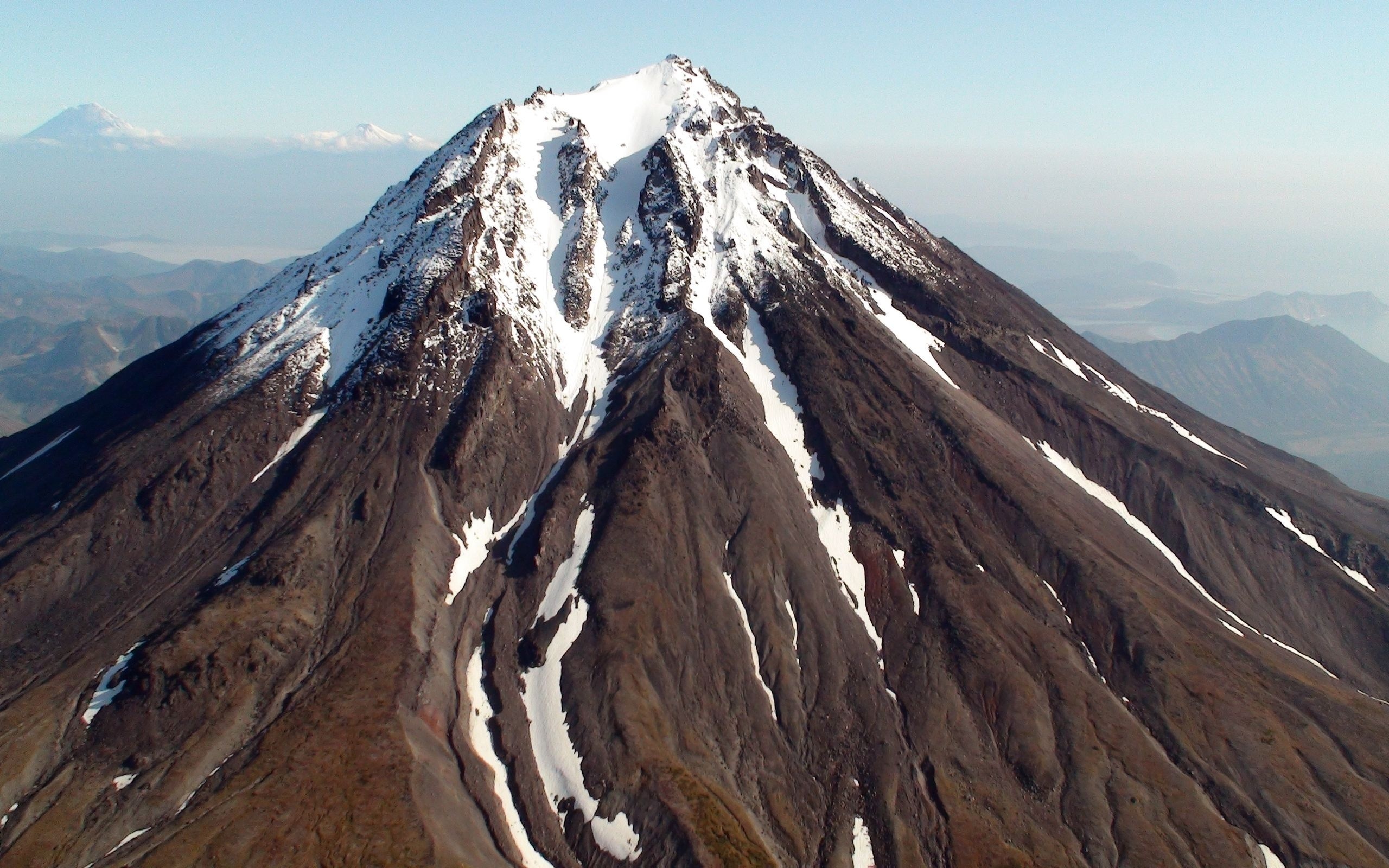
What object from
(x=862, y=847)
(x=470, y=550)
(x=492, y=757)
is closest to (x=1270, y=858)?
(x=862, y=847)

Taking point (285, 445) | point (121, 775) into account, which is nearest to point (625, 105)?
point (285, 445)

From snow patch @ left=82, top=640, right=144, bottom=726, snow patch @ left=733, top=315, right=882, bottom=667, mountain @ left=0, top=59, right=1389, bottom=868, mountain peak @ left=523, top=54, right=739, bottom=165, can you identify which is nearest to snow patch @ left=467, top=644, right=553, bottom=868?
mountain @ left=0, top=59, right=1389, bottom=868

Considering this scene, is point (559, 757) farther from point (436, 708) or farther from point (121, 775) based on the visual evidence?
point (121, 775)

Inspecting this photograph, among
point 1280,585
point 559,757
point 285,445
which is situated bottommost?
point 559,757

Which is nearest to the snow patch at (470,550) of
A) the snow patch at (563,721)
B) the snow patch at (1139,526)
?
the snow patch at (563,721)

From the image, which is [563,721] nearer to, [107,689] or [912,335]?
[107,689]
